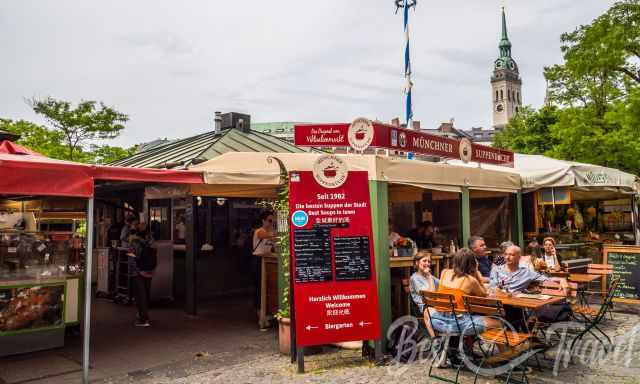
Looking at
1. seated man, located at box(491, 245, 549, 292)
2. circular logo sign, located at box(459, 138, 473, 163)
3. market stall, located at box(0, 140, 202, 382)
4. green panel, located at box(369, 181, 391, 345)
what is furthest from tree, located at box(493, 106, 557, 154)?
market stall, located at box(0, 140, 202, 382)

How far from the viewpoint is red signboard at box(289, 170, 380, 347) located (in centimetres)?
530

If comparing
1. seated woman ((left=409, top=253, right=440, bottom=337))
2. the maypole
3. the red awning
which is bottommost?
seated woman ((left=409, top=253, right=440, bottom=337))

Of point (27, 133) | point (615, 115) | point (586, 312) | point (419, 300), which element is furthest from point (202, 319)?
point (27, 133)

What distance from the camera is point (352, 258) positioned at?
5445 mm

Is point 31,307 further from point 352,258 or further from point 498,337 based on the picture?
point 498,337

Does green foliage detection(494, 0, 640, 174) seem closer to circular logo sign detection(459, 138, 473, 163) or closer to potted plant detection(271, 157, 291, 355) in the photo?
Result: circular logo sign detection(459, 138, 473, 163)

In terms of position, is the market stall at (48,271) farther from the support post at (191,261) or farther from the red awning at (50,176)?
the support post at (191,261)

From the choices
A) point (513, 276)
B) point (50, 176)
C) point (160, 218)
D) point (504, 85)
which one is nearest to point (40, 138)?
point (160, 218)

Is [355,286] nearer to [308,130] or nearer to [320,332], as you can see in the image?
[320,332]

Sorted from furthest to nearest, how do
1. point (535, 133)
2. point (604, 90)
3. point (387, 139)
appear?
point (535, 133) < point (604, 90) < point (387, 139)

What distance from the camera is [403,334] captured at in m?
5.68

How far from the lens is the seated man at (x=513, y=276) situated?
5.79 metres

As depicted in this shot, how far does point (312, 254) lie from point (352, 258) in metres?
0.46

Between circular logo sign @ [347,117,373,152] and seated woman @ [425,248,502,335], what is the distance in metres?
2.04
